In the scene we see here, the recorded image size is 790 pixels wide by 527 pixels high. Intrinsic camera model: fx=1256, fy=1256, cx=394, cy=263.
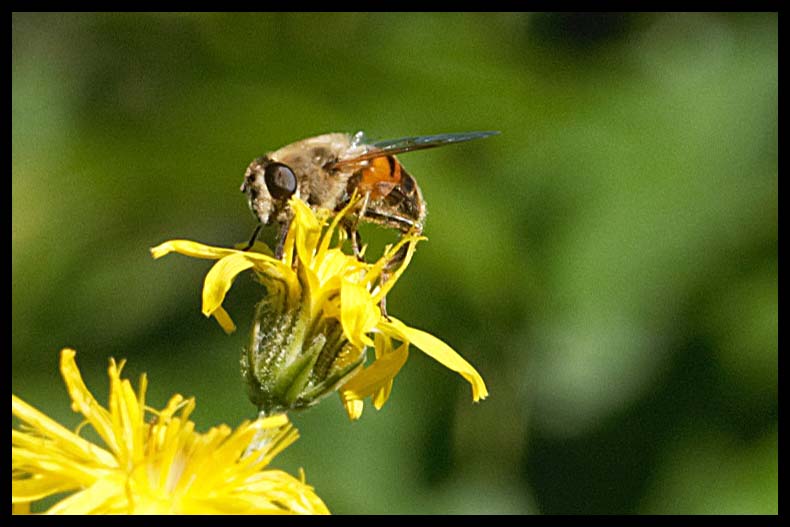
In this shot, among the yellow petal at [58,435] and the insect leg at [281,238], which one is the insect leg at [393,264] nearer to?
the insect leg at [281,238]

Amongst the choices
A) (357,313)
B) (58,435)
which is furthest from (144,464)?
(357,313)

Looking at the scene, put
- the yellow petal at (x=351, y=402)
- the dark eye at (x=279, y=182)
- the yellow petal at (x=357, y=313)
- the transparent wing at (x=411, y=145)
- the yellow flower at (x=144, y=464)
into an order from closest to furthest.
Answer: the yellow flower at (x=144, y=464) → the yellow petal at (x=357, y=313) → the yellow petal at (x=351, y=402) → the dark eye at (x=279, y=182) → the transparent wing at (x=411, y=145)

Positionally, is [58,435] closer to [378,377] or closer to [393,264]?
[378,377]

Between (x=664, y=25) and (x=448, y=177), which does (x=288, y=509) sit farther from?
(x=664, y=25)

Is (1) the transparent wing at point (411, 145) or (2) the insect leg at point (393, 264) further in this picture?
(1) the transparent wing at point (411, 145)

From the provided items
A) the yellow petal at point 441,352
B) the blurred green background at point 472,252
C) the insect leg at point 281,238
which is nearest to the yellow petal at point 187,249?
the insect leg at point 281,238

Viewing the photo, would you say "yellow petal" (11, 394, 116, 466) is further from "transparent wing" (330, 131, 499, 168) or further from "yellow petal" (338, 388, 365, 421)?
"transparent wing" (330, 131, 499, 168)

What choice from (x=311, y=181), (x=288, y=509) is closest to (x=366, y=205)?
(x=311, y=181)
